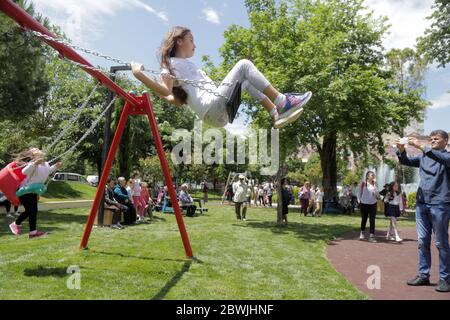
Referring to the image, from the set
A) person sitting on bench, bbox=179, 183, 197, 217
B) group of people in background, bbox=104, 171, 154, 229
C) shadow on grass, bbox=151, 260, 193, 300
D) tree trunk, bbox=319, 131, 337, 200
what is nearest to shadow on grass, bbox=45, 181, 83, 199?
person sitting on bench, bbox=179, 183, 197, 217

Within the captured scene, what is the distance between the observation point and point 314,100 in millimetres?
13148

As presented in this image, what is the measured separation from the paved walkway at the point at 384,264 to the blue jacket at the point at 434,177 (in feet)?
4.49

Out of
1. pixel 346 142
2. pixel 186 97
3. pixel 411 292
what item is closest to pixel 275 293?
pixel 411 292

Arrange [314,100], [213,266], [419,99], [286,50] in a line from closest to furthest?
[213,266]
[314,100]
[286,50]
[419,99]

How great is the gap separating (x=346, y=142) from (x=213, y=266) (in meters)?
19.7

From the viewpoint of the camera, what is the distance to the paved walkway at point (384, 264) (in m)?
5.61

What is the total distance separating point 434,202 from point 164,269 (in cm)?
419

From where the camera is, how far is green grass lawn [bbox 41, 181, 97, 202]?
2231 centimetres

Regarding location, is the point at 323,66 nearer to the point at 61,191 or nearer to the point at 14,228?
the point at 14,228

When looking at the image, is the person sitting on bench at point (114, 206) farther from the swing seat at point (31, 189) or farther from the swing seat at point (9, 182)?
the swing seat at point (9, 182)

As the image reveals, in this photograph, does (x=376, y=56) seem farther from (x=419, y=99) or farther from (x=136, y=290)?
(x=136, y=290)

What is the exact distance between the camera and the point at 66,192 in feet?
79.3

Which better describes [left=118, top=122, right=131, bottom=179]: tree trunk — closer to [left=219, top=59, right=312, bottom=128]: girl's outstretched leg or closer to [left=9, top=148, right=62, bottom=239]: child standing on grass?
[left=9, top=148, right=62, bottom=239]: child standing on grass

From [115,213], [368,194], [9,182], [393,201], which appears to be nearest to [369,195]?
[368,194]
